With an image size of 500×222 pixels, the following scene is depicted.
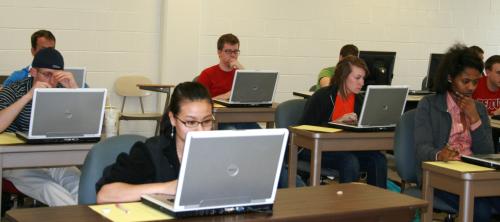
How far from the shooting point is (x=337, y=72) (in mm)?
4512

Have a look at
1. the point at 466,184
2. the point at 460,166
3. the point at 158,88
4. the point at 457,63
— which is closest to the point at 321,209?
the point at 466,184

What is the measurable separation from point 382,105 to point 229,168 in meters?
2.50

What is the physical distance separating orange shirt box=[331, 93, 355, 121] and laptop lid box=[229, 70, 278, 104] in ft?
2.87

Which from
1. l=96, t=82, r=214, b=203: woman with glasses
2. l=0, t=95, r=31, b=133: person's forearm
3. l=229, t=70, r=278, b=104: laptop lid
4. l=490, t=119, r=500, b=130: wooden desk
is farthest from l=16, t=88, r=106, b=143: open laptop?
l=490, t=119, r=500, b=130: wooden desk

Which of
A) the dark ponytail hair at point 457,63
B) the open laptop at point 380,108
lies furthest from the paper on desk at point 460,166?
the open laptop at point 380,108

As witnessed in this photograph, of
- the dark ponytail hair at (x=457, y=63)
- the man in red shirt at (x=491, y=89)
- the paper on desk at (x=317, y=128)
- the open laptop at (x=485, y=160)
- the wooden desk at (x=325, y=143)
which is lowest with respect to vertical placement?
the wooden desk at (x=325, y=143)

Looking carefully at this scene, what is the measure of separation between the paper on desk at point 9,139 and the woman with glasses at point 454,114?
1.85 meters

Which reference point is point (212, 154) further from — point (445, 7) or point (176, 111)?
point (445, 7)

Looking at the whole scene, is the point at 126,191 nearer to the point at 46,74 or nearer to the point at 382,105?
the point at 46,74

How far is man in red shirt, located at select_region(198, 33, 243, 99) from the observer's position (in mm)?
5879

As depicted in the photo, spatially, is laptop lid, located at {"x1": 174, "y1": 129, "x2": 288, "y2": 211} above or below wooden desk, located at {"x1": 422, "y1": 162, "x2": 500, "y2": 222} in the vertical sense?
above

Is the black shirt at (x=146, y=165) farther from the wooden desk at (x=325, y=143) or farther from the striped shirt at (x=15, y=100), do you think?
the wooden desk at (x=325, y=143)

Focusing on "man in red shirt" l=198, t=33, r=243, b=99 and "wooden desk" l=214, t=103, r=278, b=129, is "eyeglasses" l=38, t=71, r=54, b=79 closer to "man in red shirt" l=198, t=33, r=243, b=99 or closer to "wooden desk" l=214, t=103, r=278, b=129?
"wooden desk" l=214, t=103, r=278, b=129

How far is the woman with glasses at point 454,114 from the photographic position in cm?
334
